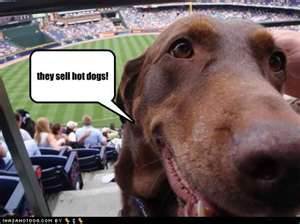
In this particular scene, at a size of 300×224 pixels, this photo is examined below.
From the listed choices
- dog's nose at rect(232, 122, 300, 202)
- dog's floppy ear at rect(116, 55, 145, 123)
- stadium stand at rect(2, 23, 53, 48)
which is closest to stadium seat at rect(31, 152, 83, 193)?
dog's floppy ear at rect(116, 55, 145, 123)

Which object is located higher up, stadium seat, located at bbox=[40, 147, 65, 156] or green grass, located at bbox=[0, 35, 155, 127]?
green grass, located at bbox=[0, 35, 155, 127]

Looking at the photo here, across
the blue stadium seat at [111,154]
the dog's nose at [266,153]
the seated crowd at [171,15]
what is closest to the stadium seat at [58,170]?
the blue stadium seat at [111,154]

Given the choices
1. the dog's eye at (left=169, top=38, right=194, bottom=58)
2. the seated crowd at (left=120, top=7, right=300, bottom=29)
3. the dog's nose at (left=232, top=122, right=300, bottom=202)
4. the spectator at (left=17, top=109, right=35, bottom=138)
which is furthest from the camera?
the spectator at (left=17, top=109, right=35, bottom=138)

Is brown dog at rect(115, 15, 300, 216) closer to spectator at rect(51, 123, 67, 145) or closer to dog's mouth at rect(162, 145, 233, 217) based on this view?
dog's mouth at rect(162, 145, 233, 217)

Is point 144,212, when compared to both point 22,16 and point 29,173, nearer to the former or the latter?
point 29,173

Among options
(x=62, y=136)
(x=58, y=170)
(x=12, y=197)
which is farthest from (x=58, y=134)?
(x=12, y=197)

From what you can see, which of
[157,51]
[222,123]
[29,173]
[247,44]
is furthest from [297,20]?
[29,173]

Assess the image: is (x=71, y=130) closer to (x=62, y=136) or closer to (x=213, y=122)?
(x=62, y=136)

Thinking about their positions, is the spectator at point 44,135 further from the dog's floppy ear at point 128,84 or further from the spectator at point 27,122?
the dog's floppy ear at point 128,84
